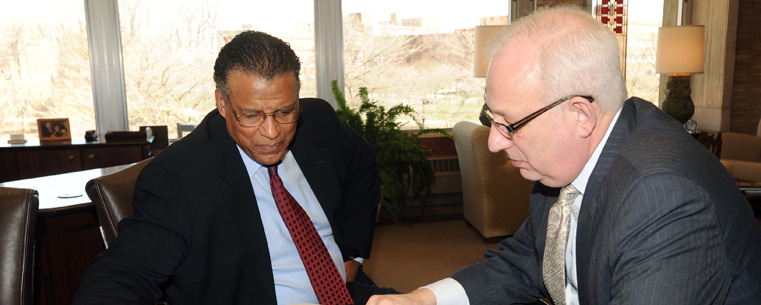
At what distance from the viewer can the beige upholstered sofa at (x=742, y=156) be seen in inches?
189

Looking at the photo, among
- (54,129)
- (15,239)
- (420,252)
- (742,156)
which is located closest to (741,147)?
(742,156)

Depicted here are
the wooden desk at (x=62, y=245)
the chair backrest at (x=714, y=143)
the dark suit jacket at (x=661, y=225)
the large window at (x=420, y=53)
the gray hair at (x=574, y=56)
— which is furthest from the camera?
the large window at (x=420, y=53)

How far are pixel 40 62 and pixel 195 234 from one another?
446cm

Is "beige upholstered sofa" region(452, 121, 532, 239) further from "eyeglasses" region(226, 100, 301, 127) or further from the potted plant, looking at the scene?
"eyeglasses" region(226, 100, 301, 127)

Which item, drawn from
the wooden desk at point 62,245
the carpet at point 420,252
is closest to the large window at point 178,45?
the carpet at point 420,252

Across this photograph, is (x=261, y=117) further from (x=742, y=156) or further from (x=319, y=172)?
(x=742, y=156)

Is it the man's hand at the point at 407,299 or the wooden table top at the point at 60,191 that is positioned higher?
the wooden table top at the point at 60,191

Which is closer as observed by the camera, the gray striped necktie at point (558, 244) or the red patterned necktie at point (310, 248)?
the gray striped necktie at point (558, 244)

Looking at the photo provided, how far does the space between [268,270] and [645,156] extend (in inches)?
40.0

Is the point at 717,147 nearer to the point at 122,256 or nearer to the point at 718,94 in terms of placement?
the point at 718,94

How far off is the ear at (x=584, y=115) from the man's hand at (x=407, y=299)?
576mm

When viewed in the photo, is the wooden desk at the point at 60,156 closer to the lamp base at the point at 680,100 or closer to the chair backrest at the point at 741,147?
the lamp base at the point at 680,100

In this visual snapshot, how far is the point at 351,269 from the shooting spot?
199 cm

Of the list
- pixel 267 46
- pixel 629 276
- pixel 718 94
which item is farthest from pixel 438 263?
pixel 718 94
